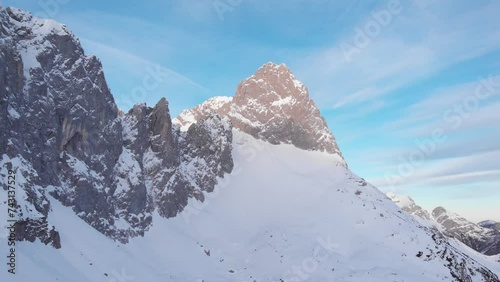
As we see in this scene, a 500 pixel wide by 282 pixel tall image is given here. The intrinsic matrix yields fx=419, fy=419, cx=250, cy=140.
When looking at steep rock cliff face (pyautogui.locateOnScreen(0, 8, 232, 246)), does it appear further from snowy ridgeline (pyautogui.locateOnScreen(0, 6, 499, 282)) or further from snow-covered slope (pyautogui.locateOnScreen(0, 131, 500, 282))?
snow-covered slope (pyautogui.locateOnScreen(0, 131, 500, 282))

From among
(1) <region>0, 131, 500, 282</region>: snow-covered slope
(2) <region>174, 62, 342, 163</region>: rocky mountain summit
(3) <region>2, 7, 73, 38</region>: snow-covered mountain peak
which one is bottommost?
(1) <region>0, 131, 500, 282</region>: snow-covered slope

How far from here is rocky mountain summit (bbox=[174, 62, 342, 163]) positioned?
373 ft

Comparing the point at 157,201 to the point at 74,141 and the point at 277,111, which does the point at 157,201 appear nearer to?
the point at 74,141

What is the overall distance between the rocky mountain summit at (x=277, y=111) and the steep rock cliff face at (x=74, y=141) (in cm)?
3900

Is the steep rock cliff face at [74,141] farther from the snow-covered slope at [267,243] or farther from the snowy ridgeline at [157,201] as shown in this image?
the snow-covered slope at [267,243]

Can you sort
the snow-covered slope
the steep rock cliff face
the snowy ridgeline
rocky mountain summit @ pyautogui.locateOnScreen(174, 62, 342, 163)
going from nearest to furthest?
the steep rock cliff face, the snowy ridgeline, the snow-covered slope, rocky mountain summit @ pyautogui.locateOnScreen(174, 62, 342, 163)

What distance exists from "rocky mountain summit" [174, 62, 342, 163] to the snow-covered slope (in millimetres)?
14824

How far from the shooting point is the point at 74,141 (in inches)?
2285


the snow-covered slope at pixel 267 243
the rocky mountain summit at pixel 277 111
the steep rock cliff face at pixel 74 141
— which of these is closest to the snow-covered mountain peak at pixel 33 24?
the steep rock cliff face at pixel 74 141

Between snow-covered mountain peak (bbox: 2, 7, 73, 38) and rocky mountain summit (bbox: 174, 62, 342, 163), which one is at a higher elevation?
rocky mountain summit (bbox: 174, 62, 342, 163)

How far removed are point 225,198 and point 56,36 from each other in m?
44.3

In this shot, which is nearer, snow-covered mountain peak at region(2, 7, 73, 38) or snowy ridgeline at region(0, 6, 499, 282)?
snowy ridgeline at region(0, 6, 499, 282)

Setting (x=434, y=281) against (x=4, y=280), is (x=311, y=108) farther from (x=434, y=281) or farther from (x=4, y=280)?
(x=4, y=280)

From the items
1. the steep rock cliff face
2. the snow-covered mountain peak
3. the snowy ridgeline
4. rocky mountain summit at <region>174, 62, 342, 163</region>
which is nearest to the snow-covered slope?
the snowy ridgeline
